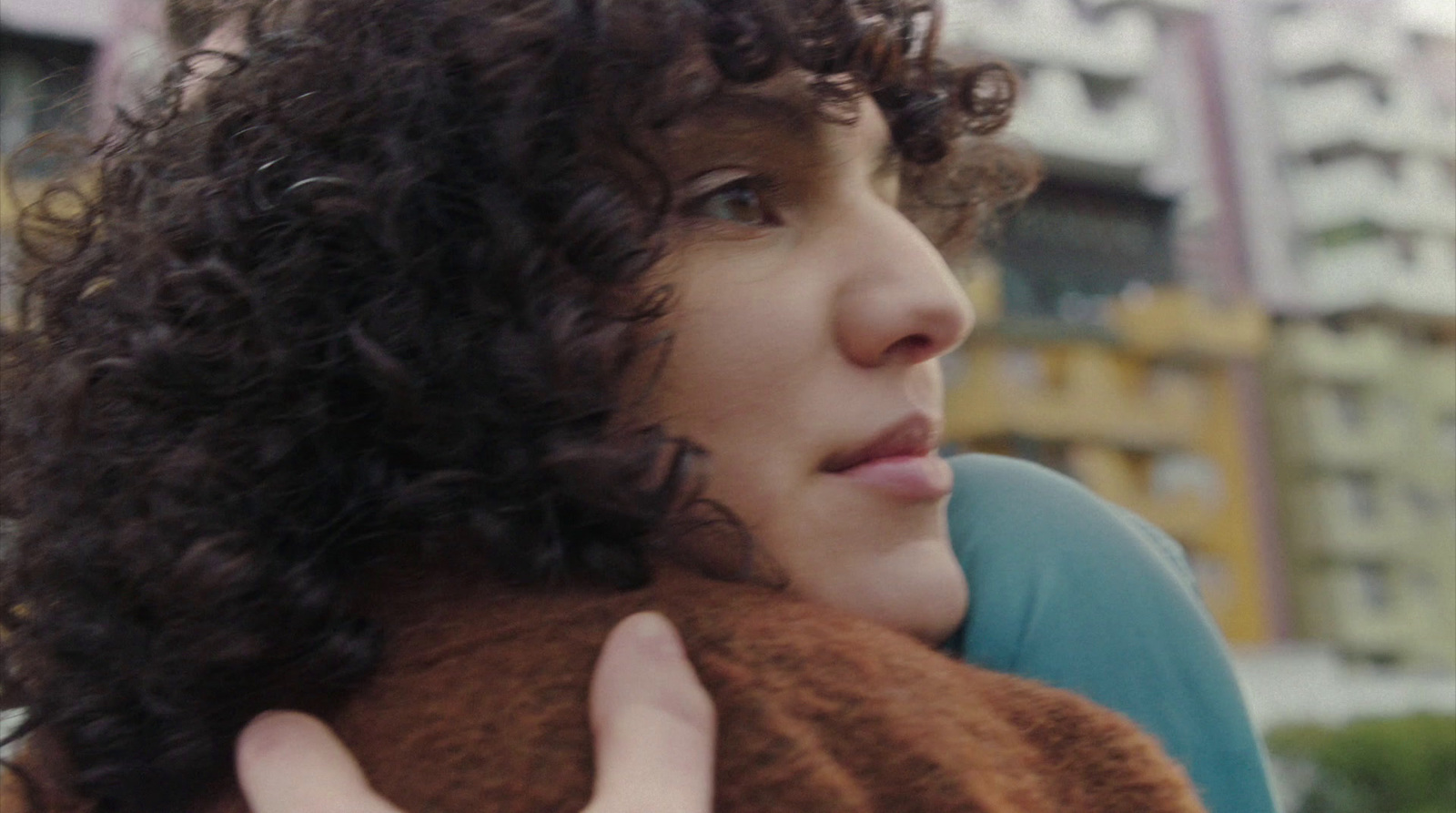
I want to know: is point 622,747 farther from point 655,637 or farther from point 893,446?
point 893,446

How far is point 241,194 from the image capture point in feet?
3.47

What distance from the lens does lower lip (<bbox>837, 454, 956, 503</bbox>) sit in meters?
1.04

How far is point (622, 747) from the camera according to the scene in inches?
32.5

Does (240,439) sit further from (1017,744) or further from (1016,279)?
(1016,279)

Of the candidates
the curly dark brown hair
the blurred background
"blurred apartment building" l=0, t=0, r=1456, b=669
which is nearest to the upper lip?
the curly dark brown hair

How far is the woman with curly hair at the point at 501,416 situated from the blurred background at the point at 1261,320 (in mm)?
18176

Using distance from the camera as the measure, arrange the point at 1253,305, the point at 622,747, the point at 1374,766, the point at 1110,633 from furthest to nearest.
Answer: the point at 1253,305
the point at 1374,766
the point at 1110,633
the point at 622,747

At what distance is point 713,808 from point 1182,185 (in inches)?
932

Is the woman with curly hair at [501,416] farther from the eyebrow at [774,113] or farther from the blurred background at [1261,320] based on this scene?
the blurred background at [1261,320]

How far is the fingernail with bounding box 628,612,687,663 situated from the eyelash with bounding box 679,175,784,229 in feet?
1.00

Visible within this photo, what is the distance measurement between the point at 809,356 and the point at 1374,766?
53.4 feet

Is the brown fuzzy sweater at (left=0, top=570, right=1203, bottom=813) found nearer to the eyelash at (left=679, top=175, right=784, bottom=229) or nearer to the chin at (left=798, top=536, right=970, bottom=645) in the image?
the chin at (left=798, top=536, right=970, bottom=645)

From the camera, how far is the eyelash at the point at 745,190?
1060mm

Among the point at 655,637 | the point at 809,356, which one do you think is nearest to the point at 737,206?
the point at 809,356
